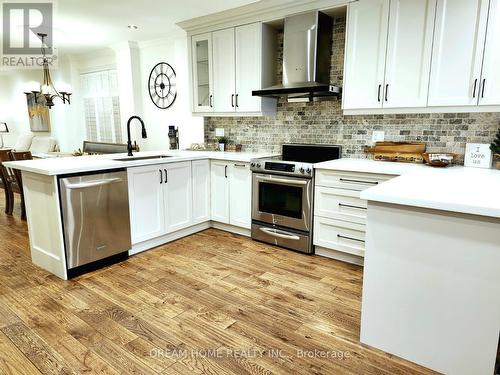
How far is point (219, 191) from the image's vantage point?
12.4ft

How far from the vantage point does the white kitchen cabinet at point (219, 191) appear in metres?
3.71

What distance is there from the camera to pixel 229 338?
194cm

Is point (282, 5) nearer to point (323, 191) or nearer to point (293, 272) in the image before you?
point (323, 191)

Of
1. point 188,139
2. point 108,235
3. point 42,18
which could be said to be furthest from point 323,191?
point 42,18

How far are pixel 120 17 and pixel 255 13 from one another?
1817mm

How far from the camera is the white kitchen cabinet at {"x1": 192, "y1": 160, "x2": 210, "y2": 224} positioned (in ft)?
12.0

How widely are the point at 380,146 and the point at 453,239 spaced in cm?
176

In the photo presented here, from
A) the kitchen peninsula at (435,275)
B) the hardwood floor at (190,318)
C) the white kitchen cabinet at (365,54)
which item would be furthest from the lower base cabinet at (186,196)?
the kitchen peninsula at (435,275)

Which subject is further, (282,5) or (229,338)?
(282,5)

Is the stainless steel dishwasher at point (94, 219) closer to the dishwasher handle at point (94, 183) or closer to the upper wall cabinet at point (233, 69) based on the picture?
the dishwasher handle at point (94, 183)

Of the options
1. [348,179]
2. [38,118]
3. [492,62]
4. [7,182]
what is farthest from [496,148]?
[38,118]

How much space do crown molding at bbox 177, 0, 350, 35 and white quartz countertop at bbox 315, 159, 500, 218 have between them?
162 centimetres

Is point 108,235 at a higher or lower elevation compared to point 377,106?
lower

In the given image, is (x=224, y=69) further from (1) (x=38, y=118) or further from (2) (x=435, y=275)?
(1) (x=38, y=118)
